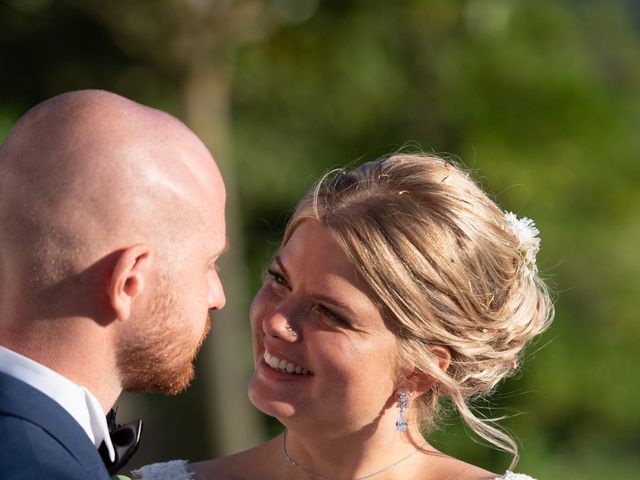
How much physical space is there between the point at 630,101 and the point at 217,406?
5.07 m

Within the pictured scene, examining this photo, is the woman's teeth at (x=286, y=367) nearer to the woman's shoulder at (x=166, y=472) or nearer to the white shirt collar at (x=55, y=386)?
the woman's shoulder at (x=166, y=472)

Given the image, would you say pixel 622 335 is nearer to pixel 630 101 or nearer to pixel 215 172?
pixel 630 101

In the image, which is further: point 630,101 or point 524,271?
point 630,101

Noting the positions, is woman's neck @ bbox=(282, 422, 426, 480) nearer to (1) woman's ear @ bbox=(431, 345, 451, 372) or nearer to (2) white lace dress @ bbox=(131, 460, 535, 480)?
(1) woman's ear @ bbox=(431, 345, 451, 372)

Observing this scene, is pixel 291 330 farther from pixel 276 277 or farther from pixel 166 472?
pixel 166 472

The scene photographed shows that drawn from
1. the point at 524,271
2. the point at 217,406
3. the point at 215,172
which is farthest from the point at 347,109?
the point at 215,172

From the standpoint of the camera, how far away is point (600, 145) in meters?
9.65

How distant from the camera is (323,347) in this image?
3424 millimetres

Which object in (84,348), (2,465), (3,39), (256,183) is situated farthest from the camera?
(256,183)

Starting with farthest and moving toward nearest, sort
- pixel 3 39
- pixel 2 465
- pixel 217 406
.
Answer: pixel 3 39
pixel 217 406
pixel 2 465

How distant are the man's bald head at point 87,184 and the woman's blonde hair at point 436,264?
824mm

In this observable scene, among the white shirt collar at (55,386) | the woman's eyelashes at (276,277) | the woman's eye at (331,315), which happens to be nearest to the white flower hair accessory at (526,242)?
the woman's eye at (331,315)

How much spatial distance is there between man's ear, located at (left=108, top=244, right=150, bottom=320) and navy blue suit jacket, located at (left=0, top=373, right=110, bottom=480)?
0.93 feet

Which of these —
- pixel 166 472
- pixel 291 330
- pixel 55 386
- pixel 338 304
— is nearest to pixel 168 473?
pixel 166 472
